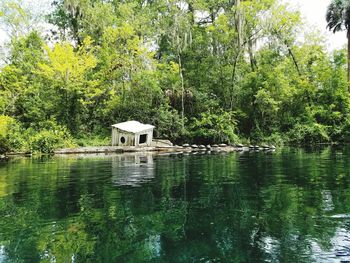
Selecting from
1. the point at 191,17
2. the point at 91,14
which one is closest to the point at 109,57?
the point at 91,14

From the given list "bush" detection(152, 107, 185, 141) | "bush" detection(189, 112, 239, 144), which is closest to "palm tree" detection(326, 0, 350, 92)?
"bush" detection(189, 112, 239, 144)

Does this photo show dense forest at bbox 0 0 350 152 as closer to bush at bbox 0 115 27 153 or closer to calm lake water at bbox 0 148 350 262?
bush at bbox 0 115 27 153

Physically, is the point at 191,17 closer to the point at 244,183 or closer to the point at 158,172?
the point at 158,172

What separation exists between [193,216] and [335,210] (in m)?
3.02

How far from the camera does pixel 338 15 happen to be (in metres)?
38.6

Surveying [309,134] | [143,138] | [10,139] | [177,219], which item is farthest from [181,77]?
[177,219]

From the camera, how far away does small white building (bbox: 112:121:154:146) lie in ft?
100

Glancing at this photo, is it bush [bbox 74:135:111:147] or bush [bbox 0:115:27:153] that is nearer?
bush [bbox 0:115:27:153]

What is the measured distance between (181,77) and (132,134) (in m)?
9.47

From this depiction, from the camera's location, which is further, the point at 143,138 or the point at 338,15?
the point at 338,15

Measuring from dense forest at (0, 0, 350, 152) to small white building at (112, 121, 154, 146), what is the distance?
2.59m

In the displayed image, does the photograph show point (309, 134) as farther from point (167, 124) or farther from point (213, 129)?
point (167, 124)

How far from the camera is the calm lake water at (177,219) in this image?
5660mm

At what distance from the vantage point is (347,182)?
1168 cm
